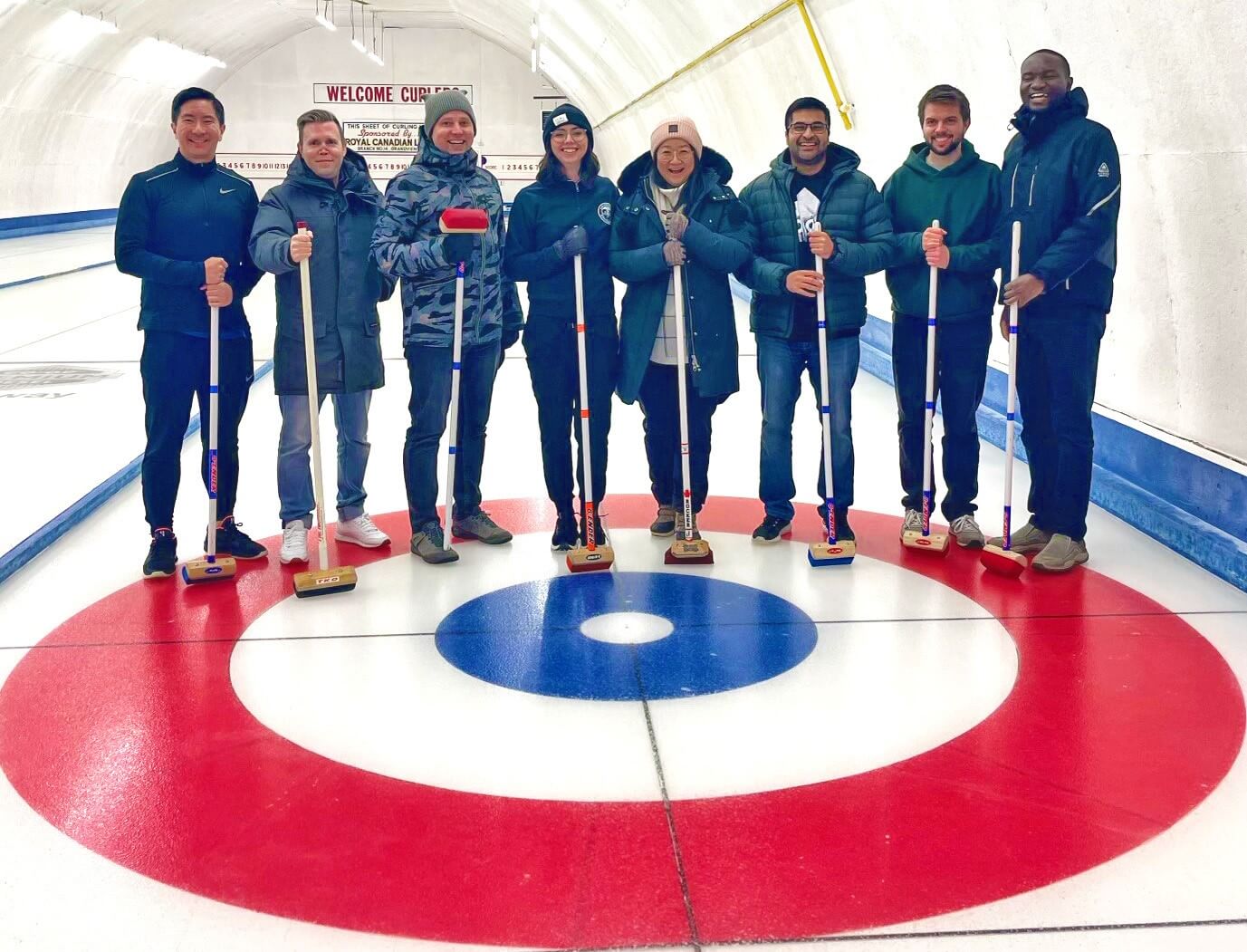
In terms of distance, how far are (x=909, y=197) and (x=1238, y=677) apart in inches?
97.9

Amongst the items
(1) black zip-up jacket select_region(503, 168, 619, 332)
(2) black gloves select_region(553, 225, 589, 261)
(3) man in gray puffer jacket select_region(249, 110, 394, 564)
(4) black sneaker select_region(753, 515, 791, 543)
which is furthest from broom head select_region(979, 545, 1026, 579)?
(3) man in gray puffer jacket select_region(249, 110, 394, 564)

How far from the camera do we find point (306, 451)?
5648 mm

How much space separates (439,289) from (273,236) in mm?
713

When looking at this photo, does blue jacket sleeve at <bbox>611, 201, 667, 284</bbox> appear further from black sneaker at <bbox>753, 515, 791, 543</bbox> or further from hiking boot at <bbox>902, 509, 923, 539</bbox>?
hiking boot at <bbox>902, 509, 923, 539</bbox>

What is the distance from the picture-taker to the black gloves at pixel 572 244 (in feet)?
17.0

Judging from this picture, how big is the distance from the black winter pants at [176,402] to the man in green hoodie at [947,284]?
2.93 meters

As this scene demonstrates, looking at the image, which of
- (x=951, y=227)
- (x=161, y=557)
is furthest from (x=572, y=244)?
(x=161, y=557)

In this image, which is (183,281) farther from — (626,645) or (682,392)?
(626,645)

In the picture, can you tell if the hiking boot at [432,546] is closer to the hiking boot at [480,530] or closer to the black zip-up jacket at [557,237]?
the hiking boot at [480,530]

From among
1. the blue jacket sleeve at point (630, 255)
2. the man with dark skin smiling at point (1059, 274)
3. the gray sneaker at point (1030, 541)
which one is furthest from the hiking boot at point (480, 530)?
the man with dark skin smiling at point (1059, 274)

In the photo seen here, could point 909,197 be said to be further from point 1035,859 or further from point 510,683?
point 1035,859

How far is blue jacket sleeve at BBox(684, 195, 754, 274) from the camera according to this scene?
520cm

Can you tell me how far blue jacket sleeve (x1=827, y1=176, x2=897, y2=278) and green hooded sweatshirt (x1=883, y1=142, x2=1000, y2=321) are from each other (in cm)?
7

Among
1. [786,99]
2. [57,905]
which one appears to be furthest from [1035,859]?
[786,99]
